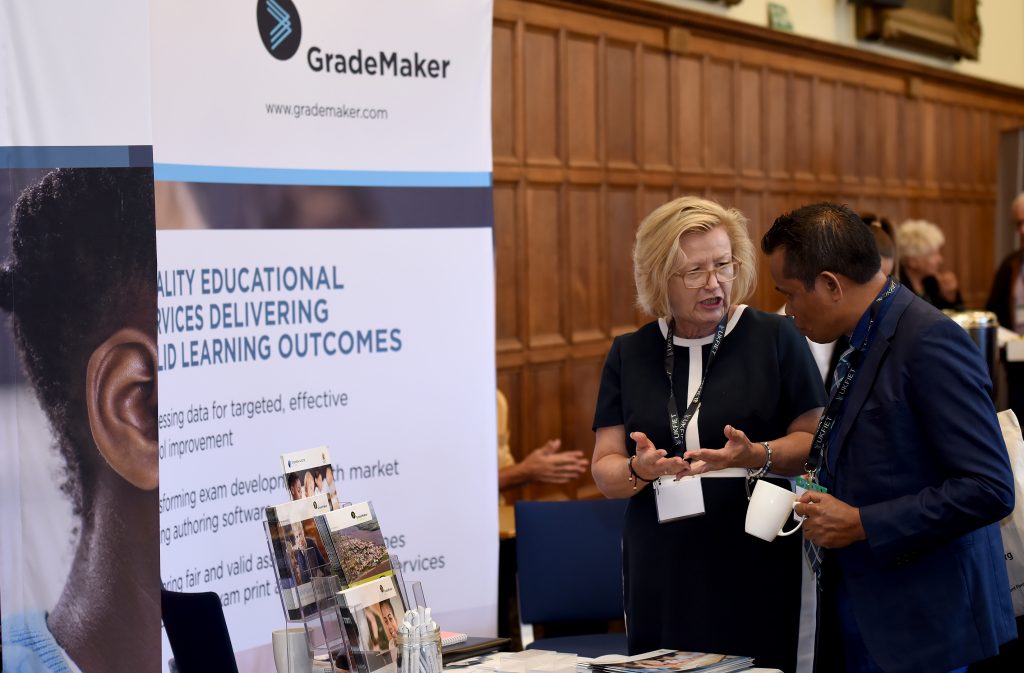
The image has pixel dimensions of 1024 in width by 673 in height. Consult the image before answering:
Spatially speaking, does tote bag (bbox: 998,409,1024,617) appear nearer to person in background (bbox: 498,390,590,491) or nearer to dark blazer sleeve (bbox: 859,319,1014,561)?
dark blazer sleeve (bbox: 859,319,1014,561)

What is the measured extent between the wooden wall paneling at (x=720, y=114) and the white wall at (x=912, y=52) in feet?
1.06

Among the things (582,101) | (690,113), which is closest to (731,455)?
(582,101)

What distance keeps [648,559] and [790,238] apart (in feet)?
2.76

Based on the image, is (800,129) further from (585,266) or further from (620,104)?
(585,266)

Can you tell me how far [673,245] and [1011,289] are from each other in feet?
17.8

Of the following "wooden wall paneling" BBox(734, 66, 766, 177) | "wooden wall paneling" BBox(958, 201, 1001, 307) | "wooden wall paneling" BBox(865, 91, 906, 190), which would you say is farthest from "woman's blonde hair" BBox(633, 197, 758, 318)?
"wooden wall paneling" BBox(958, 201, 1001, 307)

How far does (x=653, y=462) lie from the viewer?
2.37 meters

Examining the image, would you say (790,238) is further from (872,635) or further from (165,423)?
(165,423)

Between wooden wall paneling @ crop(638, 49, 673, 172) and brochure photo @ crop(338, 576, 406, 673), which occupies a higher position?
wooden wall paneling @ crop(638, 49, 673, 172)

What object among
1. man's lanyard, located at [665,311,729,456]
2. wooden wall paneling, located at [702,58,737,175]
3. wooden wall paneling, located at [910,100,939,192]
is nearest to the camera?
man's lanyard, located at [665,311,729,456]

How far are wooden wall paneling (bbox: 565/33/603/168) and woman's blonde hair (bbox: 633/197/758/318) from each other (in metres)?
3.17

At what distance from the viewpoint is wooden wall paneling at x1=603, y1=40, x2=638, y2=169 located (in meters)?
5.95

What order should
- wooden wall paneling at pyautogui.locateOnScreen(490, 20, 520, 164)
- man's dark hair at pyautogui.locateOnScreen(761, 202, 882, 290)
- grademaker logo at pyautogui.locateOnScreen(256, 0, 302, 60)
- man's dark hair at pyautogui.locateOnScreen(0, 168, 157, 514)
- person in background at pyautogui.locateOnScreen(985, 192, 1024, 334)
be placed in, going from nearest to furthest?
man's dark hair at pyautogui.locateOnScreen(0, 168, 157, 514) < man's dark hair at pyautogui.locateOnScreen(761, 202, 882, 290) < grademaker logo at pyautogui.locateOnScreen(256, 0, 302, 60) < wooden wall paneling at pyautogui.locateOnScreen(490, 20, 520, 164) < person in background at pyautogui.locateOnScreen(985, 192, 1024, 334)

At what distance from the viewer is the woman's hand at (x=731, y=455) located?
2357mm
